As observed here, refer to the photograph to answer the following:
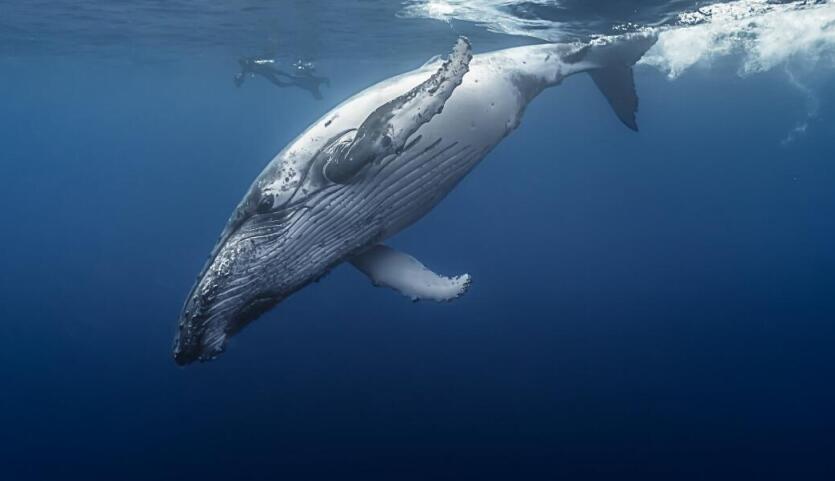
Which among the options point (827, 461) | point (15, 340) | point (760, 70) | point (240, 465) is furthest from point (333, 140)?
point (760, 70)

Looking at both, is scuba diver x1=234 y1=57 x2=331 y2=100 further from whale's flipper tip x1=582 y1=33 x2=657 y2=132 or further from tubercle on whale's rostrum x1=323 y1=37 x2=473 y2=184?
tubercle on whale's rostrum x1=323 y1=37 x2=473 y2=184

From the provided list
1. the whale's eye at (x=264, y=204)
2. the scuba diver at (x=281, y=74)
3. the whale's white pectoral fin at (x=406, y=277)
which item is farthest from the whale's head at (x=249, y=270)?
the scuba diver at (x=281, y=74)

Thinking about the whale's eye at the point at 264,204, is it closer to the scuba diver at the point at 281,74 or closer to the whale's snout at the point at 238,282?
the whale's snout at the point at 238,282

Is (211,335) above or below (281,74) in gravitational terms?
above

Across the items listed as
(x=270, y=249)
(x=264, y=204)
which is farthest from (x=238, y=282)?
(x=264, y=204)

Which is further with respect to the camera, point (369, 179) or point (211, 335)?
point (369, 179)

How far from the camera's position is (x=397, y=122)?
4312 mm

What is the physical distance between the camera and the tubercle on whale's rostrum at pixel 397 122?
430cm

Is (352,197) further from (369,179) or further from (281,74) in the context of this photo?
(281,74)

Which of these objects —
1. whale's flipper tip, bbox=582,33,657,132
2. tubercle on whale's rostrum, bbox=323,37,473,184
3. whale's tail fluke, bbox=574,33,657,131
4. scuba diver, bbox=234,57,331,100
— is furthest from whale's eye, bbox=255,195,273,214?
scuba diver, bbox=234,57,331,100

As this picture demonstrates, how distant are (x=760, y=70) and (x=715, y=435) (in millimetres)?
40509

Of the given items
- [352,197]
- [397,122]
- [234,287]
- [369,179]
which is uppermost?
[397,122]

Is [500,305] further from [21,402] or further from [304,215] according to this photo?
[304,215]

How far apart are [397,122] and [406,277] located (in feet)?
5.29
